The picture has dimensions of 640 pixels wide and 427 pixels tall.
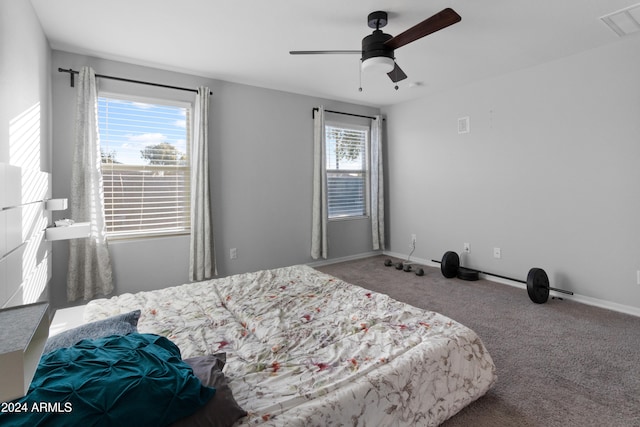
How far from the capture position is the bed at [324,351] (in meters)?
1.23

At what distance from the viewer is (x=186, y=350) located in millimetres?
1493

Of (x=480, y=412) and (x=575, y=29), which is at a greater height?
(x=575, y=29)

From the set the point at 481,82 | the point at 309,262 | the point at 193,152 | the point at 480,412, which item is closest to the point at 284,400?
the point at 480,412

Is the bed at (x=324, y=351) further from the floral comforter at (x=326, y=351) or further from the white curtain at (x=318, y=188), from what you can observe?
the white curtain at (x=318, y=188)

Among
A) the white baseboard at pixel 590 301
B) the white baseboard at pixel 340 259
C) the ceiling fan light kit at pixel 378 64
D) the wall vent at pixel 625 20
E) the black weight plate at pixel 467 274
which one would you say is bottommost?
the white baseboard at pixel 590 301

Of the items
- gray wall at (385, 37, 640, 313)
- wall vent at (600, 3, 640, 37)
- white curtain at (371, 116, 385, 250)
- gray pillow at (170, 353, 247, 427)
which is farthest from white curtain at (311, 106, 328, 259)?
gray pillow at (170, 353, 247, 427)

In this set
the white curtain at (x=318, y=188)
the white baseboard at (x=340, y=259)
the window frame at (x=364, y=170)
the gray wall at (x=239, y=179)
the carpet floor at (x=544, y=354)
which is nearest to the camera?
the carpet floor at (x=544, y=354)

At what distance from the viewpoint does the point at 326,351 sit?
4.97 feet

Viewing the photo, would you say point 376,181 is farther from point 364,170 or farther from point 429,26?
point 429,26

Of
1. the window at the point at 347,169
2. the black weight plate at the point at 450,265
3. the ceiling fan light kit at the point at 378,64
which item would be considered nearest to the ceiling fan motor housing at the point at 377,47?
the ceiling fan light kit at the point at 378,64

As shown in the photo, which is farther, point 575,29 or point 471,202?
point 471,202

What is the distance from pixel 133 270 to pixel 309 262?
2.30m

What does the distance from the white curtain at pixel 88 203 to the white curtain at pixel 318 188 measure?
256 cm

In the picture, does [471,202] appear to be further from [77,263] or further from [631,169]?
[77,263]
